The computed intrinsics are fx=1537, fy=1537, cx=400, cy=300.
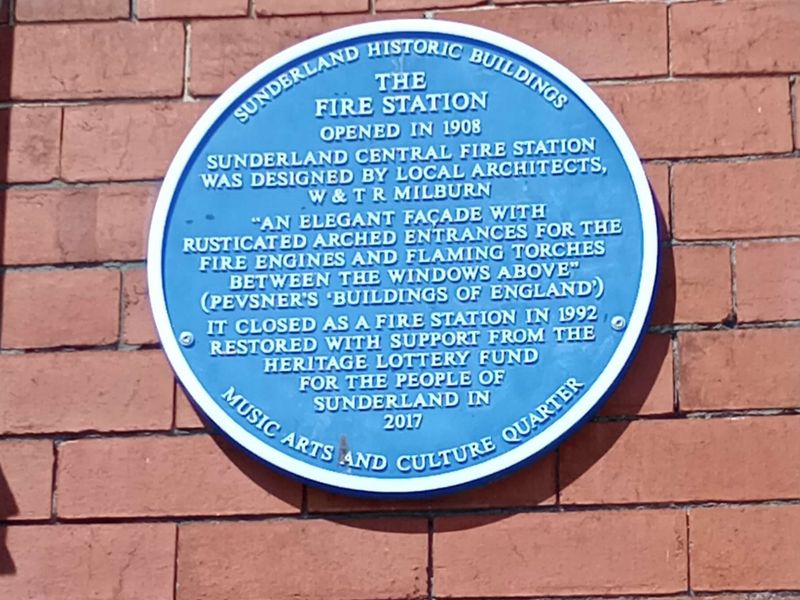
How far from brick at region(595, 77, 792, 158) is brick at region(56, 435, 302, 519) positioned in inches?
43.2

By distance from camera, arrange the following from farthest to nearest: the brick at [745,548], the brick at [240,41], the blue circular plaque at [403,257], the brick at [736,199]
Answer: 1. the brick at [240,41]
2. the brick at [736,199]
3. the blue circular plaque at [403,257]
4. the brick at [745,548]

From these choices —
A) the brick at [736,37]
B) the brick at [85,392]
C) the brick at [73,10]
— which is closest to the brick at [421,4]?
the brick at [736,37]

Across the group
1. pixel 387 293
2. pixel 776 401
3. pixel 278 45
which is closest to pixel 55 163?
pixel 278 45

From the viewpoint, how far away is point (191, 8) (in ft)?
11.8

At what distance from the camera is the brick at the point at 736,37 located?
11.3 feet

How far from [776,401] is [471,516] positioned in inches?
26.8

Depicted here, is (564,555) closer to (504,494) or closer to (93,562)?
(504,494)

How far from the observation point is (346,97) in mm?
3459

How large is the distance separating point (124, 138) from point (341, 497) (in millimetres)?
976

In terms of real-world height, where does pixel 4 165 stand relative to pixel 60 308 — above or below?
above

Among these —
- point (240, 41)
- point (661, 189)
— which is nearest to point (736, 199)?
point (661, 189)

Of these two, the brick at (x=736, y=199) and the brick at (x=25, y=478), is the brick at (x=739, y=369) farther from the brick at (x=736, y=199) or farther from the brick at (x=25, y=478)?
the brick at (x=25, y=478)

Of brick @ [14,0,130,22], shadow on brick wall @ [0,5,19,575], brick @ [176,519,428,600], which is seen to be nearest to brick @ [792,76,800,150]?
brick @ [176,519,428,600]

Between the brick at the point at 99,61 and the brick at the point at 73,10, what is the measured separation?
0.02m
